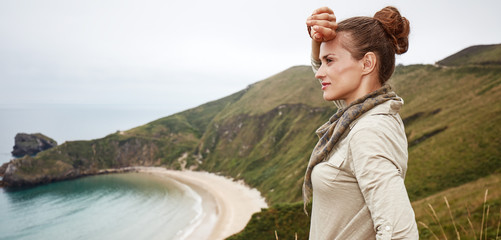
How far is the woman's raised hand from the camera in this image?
1966 mm

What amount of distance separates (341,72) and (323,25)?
0.36 m

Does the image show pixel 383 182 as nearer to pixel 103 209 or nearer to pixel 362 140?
pixel 362 140

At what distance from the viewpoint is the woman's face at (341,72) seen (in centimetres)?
193

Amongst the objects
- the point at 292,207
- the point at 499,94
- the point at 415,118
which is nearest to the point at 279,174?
the point at 415,118

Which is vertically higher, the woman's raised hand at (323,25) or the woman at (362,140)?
the woman's raised hand at (323,25)

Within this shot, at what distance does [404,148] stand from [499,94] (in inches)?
1979

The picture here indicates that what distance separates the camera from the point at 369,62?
191cm

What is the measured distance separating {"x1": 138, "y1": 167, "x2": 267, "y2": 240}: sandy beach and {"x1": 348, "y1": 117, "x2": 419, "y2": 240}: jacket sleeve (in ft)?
145

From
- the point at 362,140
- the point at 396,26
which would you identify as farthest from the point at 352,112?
the point at 396,26

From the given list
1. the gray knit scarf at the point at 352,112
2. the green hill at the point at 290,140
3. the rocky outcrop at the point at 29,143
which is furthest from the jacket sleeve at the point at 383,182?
the rocky outcrop at the point at 29,143

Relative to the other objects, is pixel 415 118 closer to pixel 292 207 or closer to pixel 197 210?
pixel 292 207

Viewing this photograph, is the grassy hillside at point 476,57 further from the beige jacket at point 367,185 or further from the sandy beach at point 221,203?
the beige jacket at point 367,185

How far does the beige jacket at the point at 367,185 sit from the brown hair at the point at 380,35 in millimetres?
396

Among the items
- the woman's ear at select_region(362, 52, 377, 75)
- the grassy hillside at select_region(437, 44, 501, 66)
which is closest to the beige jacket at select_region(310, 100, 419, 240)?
the woman's ear at select_region(362, 52, 377, 75)
